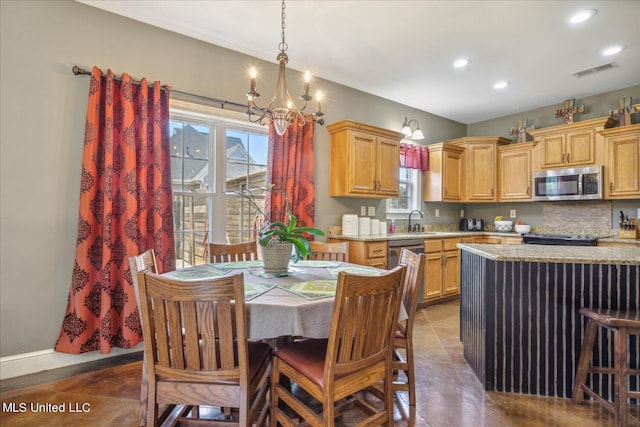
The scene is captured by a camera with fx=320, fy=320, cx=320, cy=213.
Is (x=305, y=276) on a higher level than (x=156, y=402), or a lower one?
→ higher

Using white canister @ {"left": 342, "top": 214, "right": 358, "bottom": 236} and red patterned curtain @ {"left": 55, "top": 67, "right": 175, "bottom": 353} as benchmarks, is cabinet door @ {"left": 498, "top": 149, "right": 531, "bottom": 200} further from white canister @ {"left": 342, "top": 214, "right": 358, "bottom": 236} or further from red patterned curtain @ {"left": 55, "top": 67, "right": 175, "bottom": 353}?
red patterned curtain @ {"left": 55, "top": 67, "right": 175, "bottom": 353}

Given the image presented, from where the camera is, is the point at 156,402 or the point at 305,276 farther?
the point at 305,276

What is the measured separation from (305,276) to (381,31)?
233 centimetres

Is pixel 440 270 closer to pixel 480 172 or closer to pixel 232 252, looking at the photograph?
pixel 480 172

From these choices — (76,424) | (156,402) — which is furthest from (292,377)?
(76,424)

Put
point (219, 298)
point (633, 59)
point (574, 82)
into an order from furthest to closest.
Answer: point (574, 82), point (633, 59), point (219, 298)

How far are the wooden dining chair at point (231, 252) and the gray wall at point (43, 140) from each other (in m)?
1.04

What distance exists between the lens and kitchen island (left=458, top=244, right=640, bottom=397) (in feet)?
6.61

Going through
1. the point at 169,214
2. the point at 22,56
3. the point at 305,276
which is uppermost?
the point at 22,56

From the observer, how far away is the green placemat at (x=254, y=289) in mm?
1499

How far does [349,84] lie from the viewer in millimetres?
4059

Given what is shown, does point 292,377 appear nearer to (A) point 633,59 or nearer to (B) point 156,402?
(B) point 156,402

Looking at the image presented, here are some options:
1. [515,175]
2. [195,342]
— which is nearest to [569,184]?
[515,175]

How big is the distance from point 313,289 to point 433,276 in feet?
9.58
